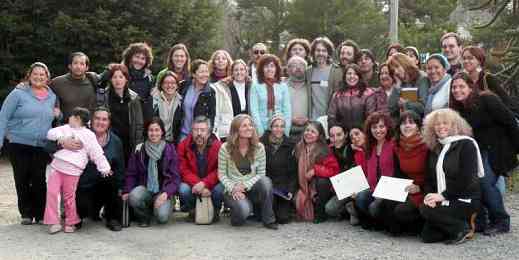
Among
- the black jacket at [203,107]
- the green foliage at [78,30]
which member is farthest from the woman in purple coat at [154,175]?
the green foliage at [78,30]

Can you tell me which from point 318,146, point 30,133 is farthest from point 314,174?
point 30,133

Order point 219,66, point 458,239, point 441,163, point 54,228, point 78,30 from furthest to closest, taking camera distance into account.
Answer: point 78,30 < point 219,66 < point 54,228 < point 441,163 < point 458,239

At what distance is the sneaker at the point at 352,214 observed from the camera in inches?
267

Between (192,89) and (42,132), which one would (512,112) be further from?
(42,132)

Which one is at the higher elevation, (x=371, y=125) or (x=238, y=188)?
(x=371, y=125)

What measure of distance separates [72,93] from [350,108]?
3.49 meters

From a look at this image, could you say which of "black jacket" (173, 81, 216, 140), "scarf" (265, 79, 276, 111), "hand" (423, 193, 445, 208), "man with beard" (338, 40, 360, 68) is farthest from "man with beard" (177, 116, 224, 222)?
"hand" (423, 193, 445, 208)

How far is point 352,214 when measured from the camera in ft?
22.4

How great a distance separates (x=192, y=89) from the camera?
24.7 ft

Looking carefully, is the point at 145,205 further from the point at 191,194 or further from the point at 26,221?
the point at 26,221

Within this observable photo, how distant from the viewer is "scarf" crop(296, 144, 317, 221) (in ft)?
23.2

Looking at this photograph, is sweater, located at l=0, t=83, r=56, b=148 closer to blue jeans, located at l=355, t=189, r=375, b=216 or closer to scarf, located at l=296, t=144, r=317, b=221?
scarf, located at l=296, t=144, r=317, b=221

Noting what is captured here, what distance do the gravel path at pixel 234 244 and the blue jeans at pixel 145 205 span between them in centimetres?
15

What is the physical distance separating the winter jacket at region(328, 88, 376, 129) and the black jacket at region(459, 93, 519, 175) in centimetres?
133
